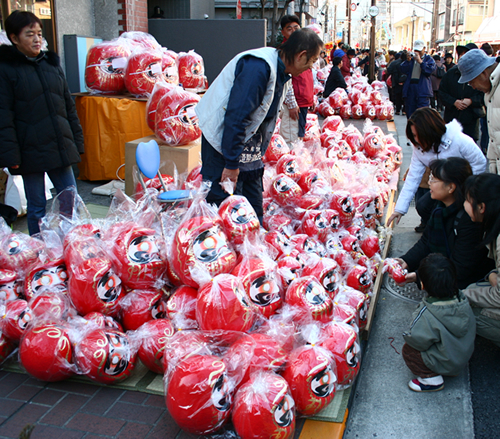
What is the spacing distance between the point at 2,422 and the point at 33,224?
2198mm

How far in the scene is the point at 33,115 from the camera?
152 inches

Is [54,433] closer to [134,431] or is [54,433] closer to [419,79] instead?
[134,431]

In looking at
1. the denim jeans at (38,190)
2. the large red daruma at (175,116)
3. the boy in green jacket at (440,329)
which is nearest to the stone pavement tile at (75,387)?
the denim jeans at (38,190)

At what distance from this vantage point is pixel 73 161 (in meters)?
4.21

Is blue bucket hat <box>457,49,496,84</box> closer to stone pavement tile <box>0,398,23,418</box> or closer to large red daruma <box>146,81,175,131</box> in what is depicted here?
large red daruma <box>146,81,175,131</box>

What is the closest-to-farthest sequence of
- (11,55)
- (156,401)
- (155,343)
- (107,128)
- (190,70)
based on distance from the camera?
1. (156,401)
2. (155,343)
3. (11,55)
4. (107,128)
5. (190,70)

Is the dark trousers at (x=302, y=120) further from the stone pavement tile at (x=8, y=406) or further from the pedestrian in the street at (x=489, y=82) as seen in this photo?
the stone pavement tile at (x=8, y=406)

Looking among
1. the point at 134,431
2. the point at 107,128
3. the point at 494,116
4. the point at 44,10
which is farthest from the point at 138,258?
the point at 44,10

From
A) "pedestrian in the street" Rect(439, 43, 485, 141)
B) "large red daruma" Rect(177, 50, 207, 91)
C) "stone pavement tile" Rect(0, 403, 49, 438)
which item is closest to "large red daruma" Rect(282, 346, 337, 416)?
"stone pavement tile" Rect(0, 403, 49, 438)

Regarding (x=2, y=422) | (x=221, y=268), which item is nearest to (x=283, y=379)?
(x=221, y=268)

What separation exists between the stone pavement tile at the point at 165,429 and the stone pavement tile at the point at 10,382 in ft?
3.01

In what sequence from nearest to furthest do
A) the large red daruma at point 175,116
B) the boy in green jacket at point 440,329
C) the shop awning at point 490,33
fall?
1. the boy in green jacket at point 440,329
2. the large red daruma at point 175,116
3. the shop awning at point 490,33

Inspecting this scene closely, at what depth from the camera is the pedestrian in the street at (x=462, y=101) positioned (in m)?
7.22

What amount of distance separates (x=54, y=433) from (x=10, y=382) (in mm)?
602
